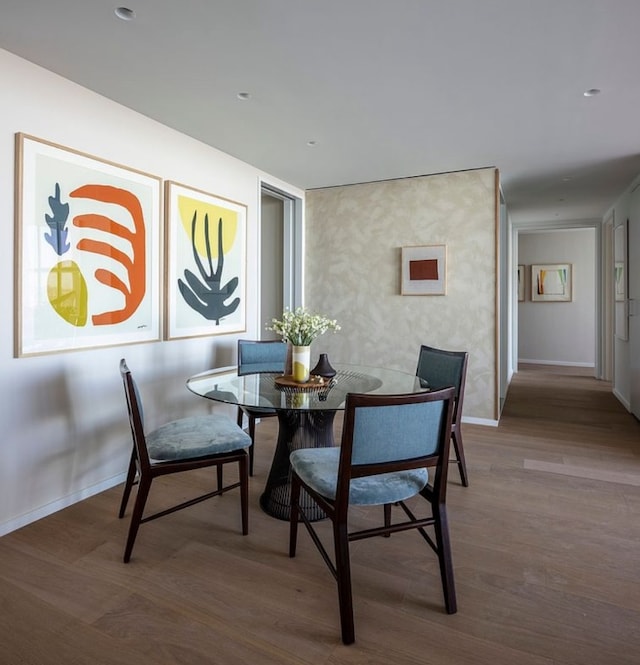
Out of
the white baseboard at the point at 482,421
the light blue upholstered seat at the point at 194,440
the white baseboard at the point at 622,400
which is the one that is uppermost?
the light blue upholstered seat at the point at 194,440

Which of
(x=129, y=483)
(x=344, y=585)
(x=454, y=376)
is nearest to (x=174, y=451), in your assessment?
(x=129, y=483)

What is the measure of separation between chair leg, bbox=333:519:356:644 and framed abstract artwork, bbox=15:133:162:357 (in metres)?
1.92

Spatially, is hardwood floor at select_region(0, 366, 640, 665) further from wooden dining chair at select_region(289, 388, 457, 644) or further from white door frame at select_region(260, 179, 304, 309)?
white door frame at select_region(260, 179, 304, 309)

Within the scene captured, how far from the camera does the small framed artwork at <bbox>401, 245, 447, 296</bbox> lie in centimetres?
454

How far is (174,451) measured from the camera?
7.13 feet

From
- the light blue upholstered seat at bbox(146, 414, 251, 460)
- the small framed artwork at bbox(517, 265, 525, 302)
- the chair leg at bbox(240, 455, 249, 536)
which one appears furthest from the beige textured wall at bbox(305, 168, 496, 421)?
the small framed artwork at bbox(517, 265, 525, 302)

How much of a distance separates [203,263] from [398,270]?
2.11m

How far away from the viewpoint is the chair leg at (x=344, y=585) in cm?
158

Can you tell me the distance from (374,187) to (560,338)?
5765 millimetres

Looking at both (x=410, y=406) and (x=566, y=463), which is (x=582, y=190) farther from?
(x=410, y=406)

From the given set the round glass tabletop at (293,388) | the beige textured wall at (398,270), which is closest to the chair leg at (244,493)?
the round glass tabletop at (293,388)

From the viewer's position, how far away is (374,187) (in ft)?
15.7

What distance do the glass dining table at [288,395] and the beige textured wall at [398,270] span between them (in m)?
1.90

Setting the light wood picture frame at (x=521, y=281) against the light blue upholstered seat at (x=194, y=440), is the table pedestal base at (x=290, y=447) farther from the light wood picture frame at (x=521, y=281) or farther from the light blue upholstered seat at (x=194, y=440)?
the light wood picture frame at (x=521, y=281)
